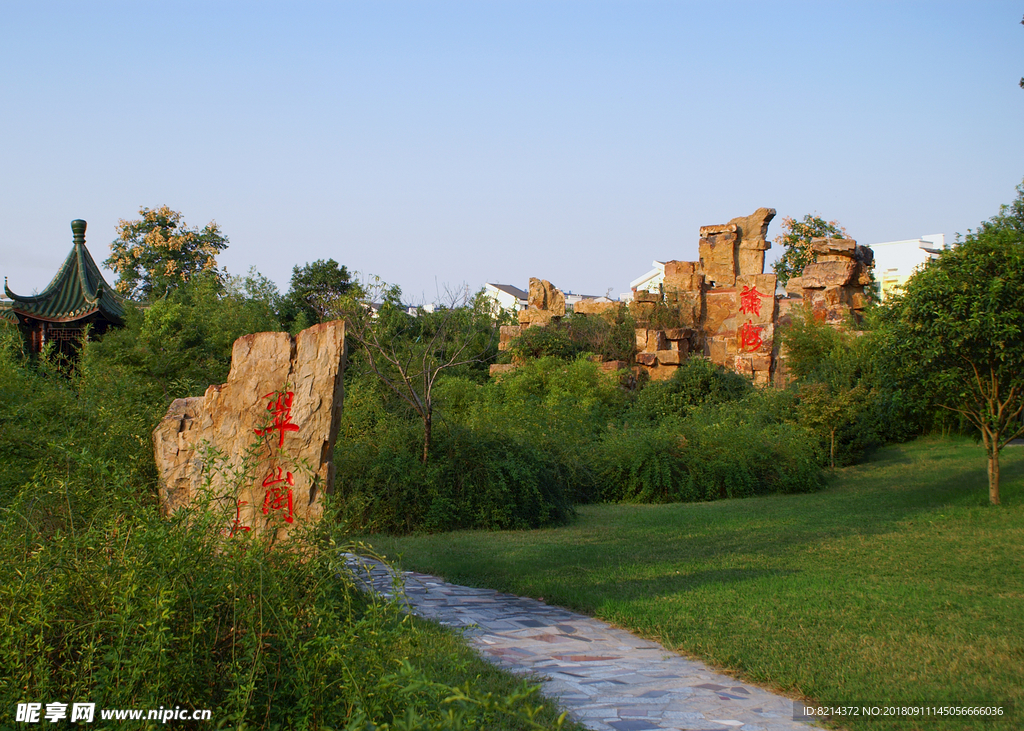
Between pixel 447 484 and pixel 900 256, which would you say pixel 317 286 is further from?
pixel 900 256

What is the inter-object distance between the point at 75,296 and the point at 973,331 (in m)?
18.0

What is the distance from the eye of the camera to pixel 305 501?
4.96m

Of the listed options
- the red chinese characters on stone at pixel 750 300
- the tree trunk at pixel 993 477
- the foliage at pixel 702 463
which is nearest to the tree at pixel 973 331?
the tree trunk at pixel 993 477

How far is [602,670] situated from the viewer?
4.30m

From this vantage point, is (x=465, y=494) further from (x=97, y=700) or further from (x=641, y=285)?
(x=641, y=285)

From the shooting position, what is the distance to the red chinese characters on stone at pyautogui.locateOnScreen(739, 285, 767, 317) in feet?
64.5

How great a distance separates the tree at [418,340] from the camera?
986 centimetres

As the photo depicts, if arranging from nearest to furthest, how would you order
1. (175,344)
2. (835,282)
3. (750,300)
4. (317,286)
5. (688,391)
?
(175,344)
(688,391)
(750,300)
(835,282)
(317,286)

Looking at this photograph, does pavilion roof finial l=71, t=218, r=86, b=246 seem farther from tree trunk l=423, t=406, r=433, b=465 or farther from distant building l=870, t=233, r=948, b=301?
distant building l=870, t=233, r=948, b=301

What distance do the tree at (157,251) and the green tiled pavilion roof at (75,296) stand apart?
48.7ft

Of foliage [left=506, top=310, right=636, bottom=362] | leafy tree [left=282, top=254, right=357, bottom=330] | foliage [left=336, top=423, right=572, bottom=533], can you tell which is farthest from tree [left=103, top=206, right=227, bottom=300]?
foliage [left=336, top=423, right=572, bottom=533]

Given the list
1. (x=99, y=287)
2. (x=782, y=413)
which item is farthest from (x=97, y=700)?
(x=99, y=287)

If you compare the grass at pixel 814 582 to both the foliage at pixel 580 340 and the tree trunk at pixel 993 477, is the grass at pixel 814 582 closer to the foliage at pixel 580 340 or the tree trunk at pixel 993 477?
the tree trunk at pixel 993 477

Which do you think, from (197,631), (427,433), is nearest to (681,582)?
(427,433)
